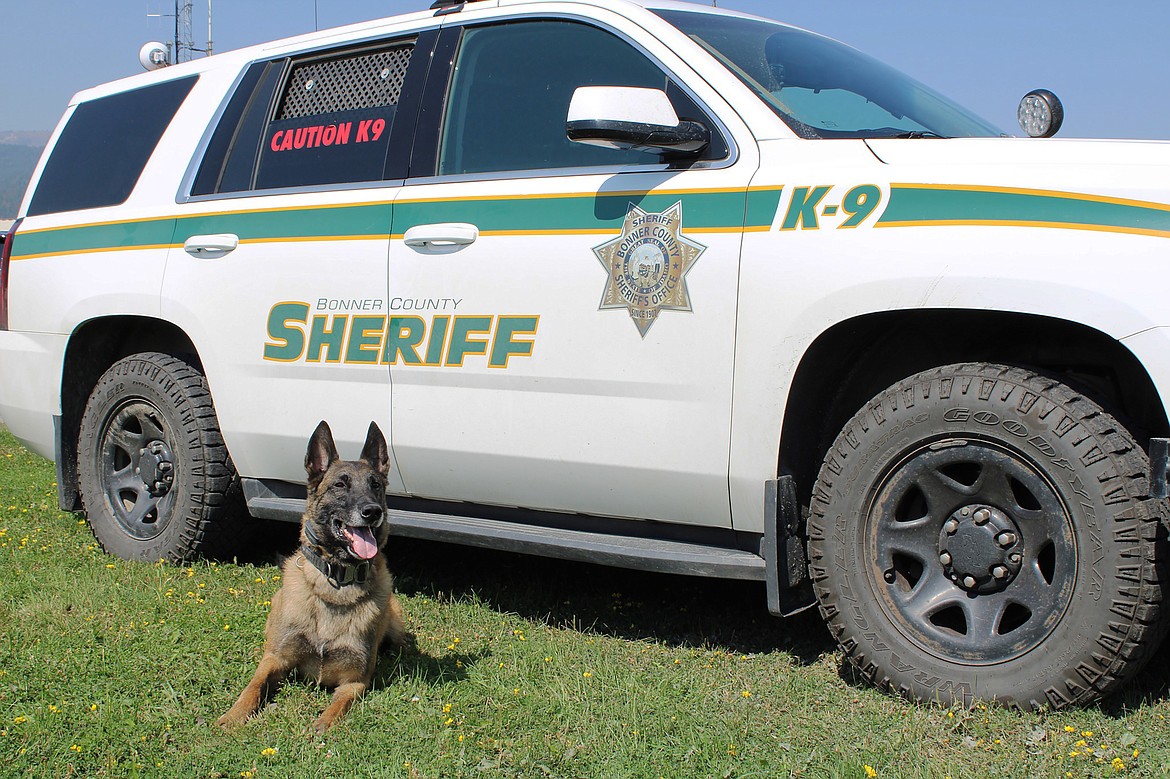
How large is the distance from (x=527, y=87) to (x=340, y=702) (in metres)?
2.13

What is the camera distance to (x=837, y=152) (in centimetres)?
311

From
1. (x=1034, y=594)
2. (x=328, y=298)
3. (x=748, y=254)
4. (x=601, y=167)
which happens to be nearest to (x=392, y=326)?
Answer: (x=328, y=298)

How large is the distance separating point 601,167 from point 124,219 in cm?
237

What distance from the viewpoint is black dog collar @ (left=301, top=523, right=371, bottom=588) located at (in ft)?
11.4

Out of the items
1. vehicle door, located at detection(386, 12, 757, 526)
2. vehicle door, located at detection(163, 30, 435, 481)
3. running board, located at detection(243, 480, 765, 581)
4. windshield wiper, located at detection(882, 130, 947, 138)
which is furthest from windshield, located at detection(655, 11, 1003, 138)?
running board, located at detection(243, 480, 765, 581)

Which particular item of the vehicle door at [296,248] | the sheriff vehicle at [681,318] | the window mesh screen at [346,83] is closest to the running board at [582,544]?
the sheriff vehicle at [681,318]

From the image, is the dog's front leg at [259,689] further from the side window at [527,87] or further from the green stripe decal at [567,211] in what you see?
the side window at [527,87]

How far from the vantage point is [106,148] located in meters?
5.02

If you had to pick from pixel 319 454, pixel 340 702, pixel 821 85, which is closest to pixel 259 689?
pixel 340 702

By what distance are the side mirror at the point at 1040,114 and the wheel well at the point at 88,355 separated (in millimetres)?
Result: 3577

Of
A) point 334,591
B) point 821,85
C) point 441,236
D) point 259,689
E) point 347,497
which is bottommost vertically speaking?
point 259,689

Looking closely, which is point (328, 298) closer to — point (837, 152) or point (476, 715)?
point (476, 715)

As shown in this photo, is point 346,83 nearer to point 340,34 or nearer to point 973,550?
point 340,34

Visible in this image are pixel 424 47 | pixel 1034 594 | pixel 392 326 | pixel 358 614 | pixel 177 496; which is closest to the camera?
pixel 1034 594
